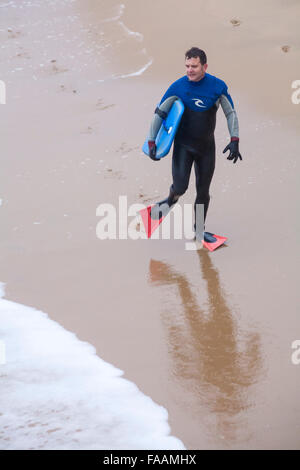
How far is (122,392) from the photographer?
143 inches

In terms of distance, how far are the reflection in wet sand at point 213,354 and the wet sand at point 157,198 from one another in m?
0.01

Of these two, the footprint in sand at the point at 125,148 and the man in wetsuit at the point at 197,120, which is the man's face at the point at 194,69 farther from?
the footprint in sand at the point at 125,148

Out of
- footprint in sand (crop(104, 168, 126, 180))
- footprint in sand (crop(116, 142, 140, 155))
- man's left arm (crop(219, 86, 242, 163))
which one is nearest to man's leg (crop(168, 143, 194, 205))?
man's left arm (crop(219, 86, 242, 163))

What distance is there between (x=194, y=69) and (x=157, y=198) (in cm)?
169

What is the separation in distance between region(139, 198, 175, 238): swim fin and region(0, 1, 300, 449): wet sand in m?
0.14

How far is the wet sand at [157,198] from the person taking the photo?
3727 millimetres

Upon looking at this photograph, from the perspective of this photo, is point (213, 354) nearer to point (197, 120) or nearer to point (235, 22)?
point (197, 120)

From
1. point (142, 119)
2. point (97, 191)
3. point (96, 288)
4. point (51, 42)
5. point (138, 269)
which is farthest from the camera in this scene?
point (51, 42)

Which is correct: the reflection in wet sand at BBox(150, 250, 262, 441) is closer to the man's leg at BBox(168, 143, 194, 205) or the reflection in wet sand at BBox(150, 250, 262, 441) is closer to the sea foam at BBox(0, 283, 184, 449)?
the sea foam at BBox(0, 283, 184, 449)

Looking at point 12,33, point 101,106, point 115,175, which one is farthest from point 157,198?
point 12,33

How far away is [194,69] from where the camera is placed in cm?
475
